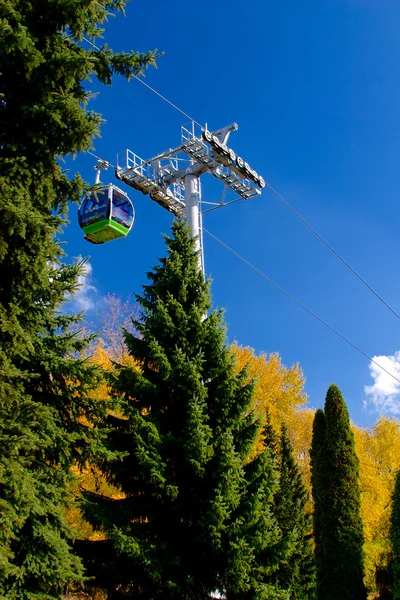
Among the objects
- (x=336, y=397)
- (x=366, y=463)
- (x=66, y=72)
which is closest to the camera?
(x=66, y=72)

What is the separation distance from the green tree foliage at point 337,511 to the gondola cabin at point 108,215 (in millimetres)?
9501

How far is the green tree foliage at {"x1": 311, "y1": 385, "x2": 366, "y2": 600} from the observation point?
49.8 ft

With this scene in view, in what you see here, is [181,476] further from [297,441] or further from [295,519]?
[297,441]

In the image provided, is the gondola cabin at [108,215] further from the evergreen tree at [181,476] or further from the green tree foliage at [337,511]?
the green tree foliage at [337,511]

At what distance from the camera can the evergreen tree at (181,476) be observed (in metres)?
8.02

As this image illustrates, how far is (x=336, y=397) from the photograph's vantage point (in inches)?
690

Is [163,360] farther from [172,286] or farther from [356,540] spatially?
[356,540]

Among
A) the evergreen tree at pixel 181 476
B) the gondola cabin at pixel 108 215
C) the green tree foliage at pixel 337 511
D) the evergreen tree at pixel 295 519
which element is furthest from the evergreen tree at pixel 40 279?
the green tree foliage at pixel 337 511

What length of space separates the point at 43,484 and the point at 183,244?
6.06 m

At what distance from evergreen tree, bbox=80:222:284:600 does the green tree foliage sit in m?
8.27

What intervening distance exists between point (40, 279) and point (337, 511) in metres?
13.2

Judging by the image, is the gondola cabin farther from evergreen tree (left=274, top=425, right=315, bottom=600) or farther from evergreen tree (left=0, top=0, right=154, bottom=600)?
evergreen tree (left=274, top=425, right=315, bottom=600)

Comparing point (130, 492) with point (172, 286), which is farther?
point (172, 286)

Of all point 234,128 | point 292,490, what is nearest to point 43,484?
point 292,490
